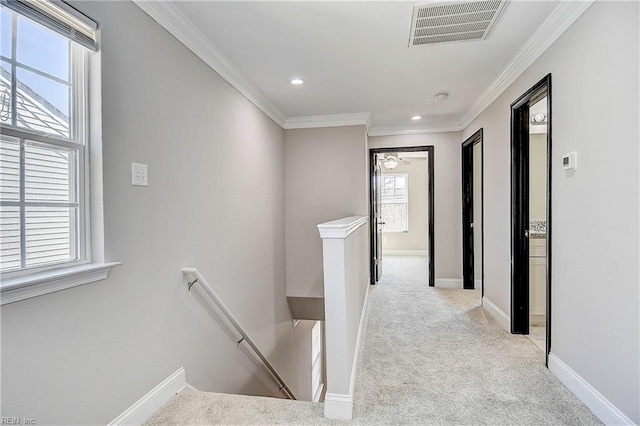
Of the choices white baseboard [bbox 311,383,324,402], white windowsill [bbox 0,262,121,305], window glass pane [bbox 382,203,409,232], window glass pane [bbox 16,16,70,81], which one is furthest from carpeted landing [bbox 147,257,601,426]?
window glass pane [bbox 382,203,409,232]

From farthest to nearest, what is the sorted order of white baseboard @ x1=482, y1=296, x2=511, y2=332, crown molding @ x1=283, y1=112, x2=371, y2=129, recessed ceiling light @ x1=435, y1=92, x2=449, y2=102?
crown molding @ x1=283, y1=112, x2=371, y2=129 → recessed ceiling light @ x1=435, y1=92, x2=449, y2=102 → white baseboard @ x1=482, y1=296, x2=511, y2=332

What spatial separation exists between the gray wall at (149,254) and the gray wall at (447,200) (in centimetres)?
283

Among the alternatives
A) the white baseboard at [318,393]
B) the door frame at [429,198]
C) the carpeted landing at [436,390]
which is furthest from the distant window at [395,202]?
→ the carpeted landing at [436,390]

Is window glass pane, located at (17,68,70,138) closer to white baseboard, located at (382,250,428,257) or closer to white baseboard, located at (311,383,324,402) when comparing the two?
white baseboard, located at (311,383,324,402)

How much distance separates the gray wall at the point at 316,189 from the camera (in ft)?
13.3

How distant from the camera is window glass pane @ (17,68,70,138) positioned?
1.23 m

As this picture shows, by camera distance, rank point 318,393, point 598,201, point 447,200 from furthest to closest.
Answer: point 318,393, point 447,200, point 598,201

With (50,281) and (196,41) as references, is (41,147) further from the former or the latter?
(196,41)

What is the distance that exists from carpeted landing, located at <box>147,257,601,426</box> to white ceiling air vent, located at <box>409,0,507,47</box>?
7.59 ft

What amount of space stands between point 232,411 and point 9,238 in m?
1.36

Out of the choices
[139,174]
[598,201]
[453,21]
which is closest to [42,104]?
[139,174]

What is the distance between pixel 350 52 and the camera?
7.85 feet

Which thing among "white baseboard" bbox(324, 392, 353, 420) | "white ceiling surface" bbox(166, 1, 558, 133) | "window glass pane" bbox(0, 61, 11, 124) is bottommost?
"white baseboard" bbox(324, 392, 353, 420)

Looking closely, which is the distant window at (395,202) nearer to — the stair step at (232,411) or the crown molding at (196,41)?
the crown molding at (196,41)
